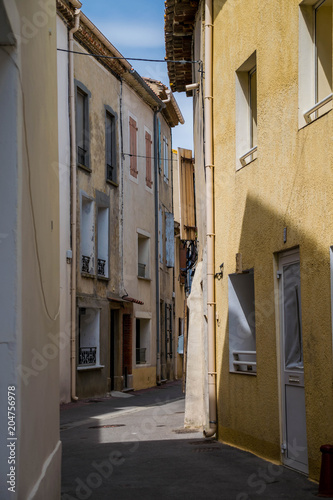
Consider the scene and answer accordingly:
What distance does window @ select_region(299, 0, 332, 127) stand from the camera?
27.4ft

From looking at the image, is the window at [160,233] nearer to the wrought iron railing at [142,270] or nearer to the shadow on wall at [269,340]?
the wrought iron railing at [142,270]

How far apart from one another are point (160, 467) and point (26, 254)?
204 inches

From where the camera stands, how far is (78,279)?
20938 mm

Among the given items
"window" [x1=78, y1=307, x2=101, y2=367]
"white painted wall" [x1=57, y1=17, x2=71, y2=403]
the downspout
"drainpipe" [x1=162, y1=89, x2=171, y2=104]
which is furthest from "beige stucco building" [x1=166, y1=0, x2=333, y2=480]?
"drainpipe" [x1=162, y1=89, x2=171, y2=104]

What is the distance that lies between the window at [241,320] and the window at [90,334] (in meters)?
10.9

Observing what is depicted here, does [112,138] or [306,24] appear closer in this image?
[306,24]

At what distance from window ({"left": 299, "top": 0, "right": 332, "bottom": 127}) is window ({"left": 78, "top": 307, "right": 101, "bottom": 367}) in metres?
14.0

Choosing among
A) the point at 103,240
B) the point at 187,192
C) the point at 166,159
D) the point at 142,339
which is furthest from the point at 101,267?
the point at 166,159

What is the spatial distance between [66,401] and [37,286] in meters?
14.9

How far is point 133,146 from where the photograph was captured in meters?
26.8

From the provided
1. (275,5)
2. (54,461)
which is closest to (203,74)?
(275,5)

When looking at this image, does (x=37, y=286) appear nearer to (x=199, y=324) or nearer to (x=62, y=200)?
(x=199, y=324)

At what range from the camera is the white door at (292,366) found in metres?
8.49

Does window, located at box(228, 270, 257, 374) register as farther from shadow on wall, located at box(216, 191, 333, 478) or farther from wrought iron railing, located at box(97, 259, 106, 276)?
wrought iron railing, located at box(97, 259, 106, 276)
